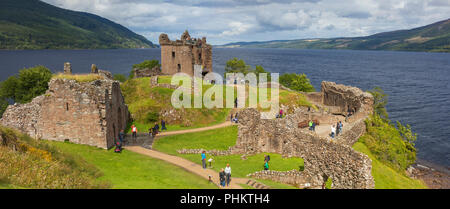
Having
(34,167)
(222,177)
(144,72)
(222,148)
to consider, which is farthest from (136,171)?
(144,72)

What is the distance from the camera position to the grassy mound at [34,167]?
12.1 metres

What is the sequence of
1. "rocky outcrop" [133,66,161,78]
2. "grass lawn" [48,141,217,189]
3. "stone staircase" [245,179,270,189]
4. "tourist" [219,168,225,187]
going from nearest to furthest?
"grass lawn" [48,141,217,189]
"stone staircase" [245,179,270,189]
"tourist" [219,168,225,187]
"rocky outcrop" [133,66,161,78]

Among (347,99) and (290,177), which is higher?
(347,99)

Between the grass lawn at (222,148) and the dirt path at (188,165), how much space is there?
3.23 ft

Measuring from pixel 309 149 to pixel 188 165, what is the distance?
10.7 meters

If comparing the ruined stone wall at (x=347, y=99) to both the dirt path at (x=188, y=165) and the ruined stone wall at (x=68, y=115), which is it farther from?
the ruined stone wall at (x=68, y=115)

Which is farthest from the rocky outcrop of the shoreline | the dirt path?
the shoreline

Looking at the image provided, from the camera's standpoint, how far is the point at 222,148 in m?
31.0

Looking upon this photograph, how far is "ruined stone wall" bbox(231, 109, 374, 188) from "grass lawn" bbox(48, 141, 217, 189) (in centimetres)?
797

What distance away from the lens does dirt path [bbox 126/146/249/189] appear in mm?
21516

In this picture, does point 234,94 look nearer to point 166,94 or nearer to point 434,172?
point 166,94

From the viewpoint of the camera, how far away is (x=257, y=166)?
25438 mm

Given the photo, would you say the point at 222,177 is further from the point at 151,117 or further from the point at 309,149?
the point at 151,117

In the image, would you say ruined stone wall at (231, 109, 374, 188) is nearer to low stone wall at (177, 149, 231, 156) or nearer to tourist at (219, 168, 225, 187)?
low stone wall at (177, 149, 231, 156)
